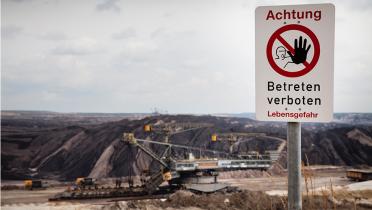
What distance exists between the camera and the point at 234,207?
10.7 metres

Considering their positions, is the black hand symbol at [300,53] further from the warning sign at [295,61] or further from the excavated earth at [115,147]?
the excavated earth at [115,147]

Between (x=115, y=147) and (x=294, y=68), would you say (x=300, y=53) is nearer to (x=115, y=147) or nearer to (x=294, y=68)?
(x=294, y=68)

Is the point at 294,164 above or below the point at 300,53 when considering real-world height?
below

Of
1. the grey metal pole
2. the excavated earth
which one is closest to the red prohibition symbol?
the grey metal pole

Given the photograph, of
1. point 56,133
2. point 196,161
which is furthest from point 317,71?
point 56,133

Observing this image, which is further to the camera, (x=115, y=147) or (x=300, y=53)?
(x=115, y=147)

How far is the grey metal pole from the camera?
1.63 meters

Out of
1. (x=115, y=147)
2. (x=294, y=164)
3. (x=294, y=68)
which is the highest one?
(x=294, y=68)

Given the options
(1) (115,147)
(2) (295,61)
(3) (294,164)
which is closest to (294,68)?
(2) (295,61)

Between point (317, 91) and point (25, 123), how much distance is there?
51.2 meters

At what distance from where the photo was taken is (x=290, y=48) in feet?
5.22

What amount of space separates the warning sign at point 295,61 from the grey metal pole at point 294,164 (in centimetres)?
5

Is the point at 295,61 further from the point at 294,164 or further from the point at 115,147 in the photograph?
the point at 115,147

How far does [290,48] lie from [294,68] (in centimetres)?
8
